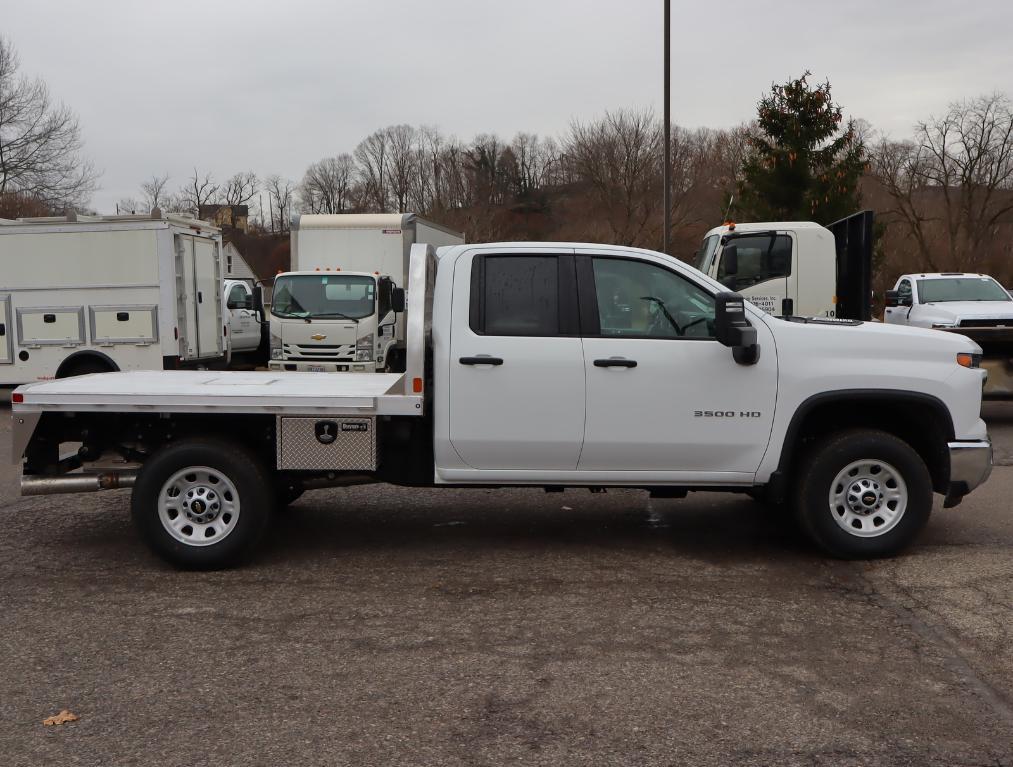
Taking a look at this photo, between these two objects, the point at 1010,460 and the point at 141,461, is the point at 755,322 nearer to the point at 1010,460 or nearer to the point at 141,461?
the point at 141,461

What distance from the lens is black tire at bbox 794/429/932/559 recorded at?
20.1ft

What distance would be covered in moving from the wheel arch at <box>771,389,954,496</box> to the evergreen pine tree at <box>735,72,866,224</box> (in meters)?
20.0

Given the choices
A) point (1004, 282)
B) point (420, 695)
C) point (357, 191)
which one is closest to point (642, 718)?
point (420, 695)

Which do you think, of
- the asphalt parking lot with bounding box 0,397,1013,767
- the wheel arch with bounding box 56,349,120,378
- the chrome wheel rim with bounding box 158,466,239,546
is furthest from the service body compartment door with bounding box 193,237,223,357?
the chrome wheel rim with bounding box 158,466,239,546

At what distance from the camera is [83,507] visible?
27.0 ft

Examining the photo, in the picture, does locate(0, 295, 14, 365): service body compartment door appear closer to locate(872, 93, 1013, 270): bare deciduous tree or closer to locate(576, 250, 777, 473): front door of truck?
locate(576, 250, 777, 473): front door of truck

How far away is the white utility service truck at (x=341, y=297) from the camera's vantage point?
1580 centimetres

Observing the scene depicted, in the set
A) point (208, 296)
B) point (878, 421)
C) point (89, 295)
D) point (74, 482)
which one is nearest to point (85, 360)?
point (89, 295)

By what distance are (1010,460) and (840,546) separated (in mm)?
5240

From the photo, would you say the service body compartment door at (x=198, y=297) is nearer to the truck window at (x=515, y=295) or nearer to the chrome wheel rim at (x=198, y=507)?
the chrome wheel rim at (x=198, y=507)

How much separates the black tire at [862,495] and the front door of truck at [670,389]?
16.2 inches

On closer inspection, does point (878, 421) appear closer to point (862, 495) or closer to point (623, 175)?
point (862, 495)

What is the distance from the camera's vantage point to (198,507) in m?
6.12

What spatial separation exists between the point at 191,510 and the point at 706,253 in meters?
9.30
